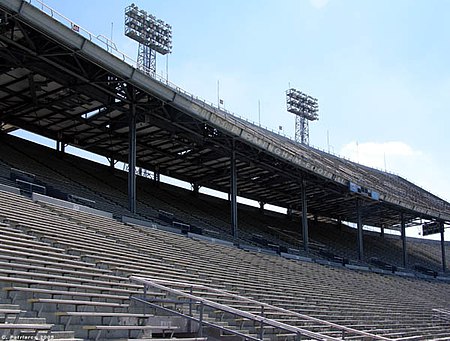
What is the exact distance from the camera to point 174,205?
3112 cm

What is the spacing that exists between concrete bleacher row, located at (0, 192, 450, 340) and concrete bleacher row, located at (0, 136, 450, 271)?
3.51m

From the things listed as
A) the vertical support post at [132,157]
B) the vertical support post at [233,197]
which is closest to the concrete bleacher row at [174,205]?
the vertical support post at [233,197]

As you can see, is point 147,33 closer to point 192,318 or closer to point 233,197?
point 233,197

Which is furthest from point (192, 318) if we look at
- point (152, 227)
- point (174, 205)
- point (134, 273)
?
point (174, 205)

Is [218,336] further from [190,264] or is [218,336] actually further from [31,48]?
[31,48]

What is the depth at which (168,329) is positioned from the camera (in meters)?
9.50

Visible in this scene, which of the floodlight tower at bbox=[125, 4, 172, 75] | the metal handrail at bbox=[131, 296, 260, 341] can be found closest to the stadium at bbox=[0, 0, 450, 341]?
the metal handrail at bbox=[131, 296, 260, 341]

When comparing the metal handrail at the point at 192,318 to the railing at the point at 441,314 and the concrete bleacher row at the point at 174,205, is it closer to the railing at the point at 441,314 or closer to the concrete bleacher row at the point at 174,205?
the concrete bleacher row at the point at 174,205

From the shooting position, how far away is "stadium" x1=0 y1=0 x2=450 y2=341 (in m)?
9.59

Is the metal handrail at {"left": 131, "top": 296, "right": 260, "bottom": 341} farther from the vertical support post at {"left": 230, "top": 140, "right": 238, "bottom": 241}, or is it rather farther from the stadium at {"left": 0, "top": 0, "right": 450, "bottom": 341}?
the vertical support post at {"left": 230, "top": 140, "right": 238, "bottom": 241}

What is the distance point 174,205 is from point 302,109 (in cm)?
3184

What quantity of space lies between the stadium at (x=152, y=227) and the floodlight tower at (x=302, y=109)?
60.2 ft

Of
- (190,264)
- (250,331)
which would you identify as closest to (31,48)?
(190,264)

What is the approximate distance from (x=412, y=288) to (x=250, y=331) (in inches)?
864
